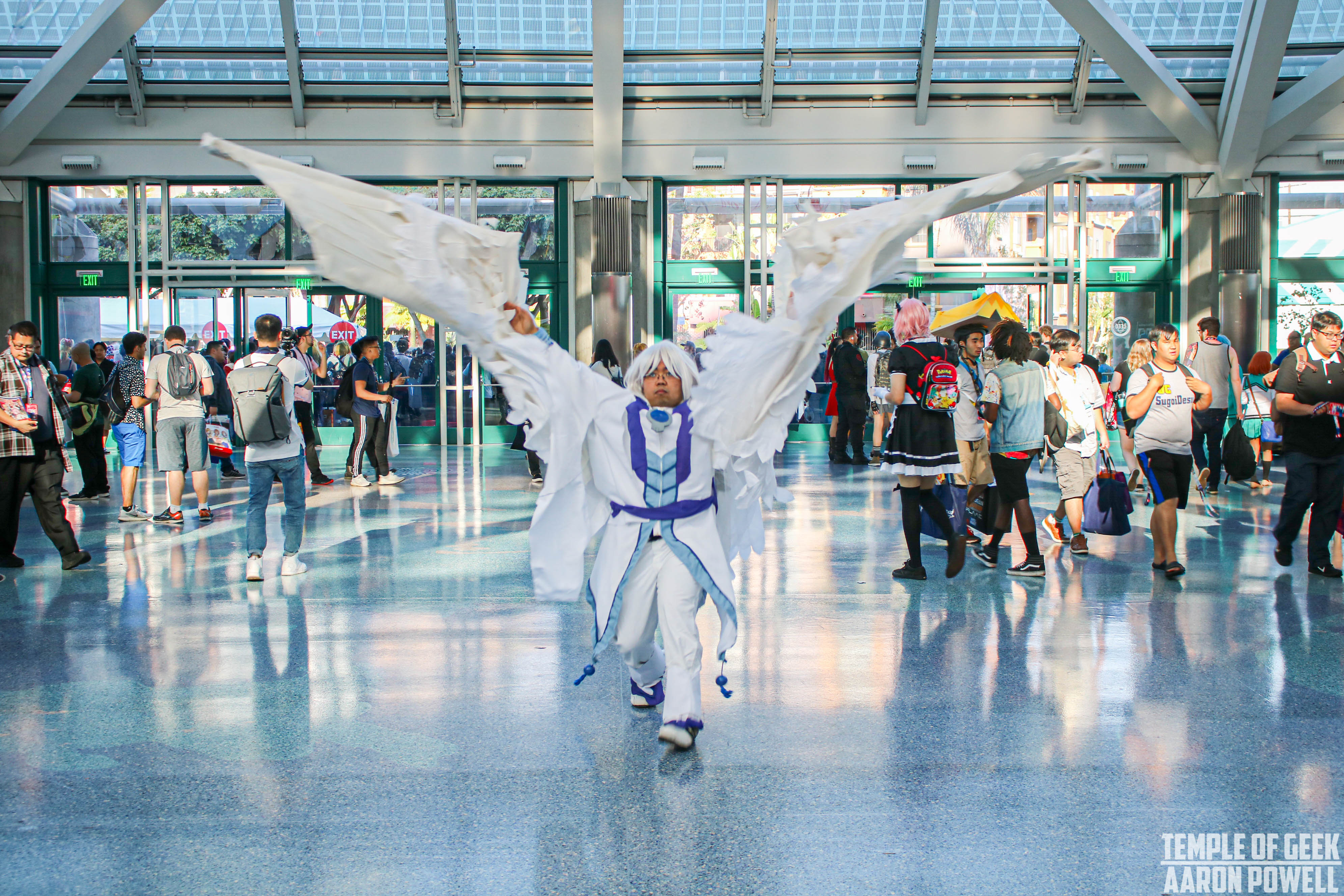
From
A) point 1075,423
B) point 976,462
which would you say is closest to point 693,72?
point 976,462

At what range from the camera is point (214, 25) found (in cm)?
1908

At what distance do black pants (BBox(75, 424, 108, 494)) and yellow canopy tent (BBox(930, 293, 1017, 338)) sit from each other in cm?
980

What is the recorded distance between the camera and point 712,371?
450 cm

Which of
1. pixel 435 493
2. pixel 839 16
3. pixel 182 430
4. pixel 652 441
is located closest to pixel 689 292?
pixel 839 16

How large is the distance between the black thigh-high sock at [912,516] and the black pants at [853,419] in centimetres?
864

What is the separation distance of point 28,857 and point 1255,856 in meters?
→ 3.87

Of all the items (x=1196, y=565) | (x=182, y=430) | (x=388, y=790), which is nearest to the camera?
(x=388, y=790)

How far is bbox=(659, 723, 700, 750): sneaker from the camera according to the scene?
4527mm

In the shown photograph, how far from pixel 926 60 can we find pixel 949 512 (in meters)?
12.8

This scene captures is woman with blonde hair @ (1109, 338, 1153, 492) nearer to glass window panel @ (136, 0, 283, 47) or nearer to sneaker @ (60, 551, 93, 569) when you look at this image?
sneaker @ (60, 551, 93, 569)

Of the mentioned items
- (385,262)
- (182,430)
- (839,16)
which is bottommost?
(182,430)

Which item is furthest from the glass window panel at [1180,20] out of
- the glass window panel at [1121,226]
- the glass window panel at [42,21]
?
the glass window panel at [42,21]

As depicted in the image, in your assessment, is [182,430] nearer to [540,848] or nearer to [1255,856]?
[540,848]

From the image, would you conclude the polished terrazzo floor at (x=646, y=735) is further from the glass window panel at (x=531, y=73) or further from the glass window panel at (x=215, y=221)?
the glass window panel at (x=531, y=73)
